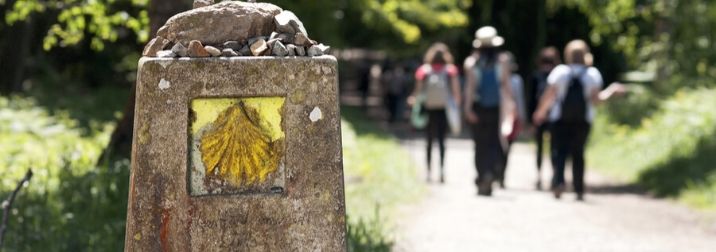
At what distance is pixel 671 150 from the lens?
17.4 meters

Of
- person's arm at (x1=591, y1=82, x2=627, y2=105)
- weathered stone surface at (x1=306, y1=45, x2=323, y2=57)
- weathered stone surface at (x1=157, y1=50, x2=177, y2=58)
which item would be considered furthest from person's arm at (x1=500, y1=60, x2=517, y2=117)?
weathered stone surface at (x1=157, y1=50, x2=177, y2=58)

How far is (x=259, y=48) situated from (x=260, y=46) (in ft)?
0.03

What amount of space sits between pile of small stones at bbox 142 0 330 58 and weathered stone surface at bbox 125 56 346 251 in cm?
7

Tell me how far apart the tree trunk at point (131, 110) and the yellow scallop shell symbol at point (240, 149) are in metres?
5.47

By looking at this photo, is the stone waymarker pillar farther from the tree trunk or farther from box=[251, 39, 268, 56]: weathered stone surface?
the tree trunk

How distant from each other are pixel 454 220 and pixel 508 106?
9.03ft

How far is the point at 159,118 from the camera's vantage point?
5527 millimetres

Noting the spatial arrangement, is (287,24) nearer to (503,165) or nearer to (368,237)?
→ (368,237)

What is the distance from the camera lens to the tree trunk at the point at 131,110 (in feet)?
36.2

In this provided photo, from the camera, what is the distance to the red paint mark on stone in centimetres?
561

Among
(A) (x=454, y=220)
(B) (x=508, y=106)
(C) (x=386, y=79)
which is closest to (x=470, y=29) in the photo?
(C) (x=386, y=79)

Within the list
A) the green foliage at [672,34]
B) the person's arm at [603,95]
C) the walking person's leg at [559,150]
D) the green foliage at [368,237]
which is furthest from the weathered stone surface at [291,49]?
the green foliage at [672,34]

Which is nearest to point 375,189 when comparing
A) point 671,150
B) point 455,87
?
point 455,87

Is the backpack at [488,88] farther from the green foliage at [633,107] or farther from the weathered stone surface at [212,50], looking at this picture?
the green foliage at [633,107]
